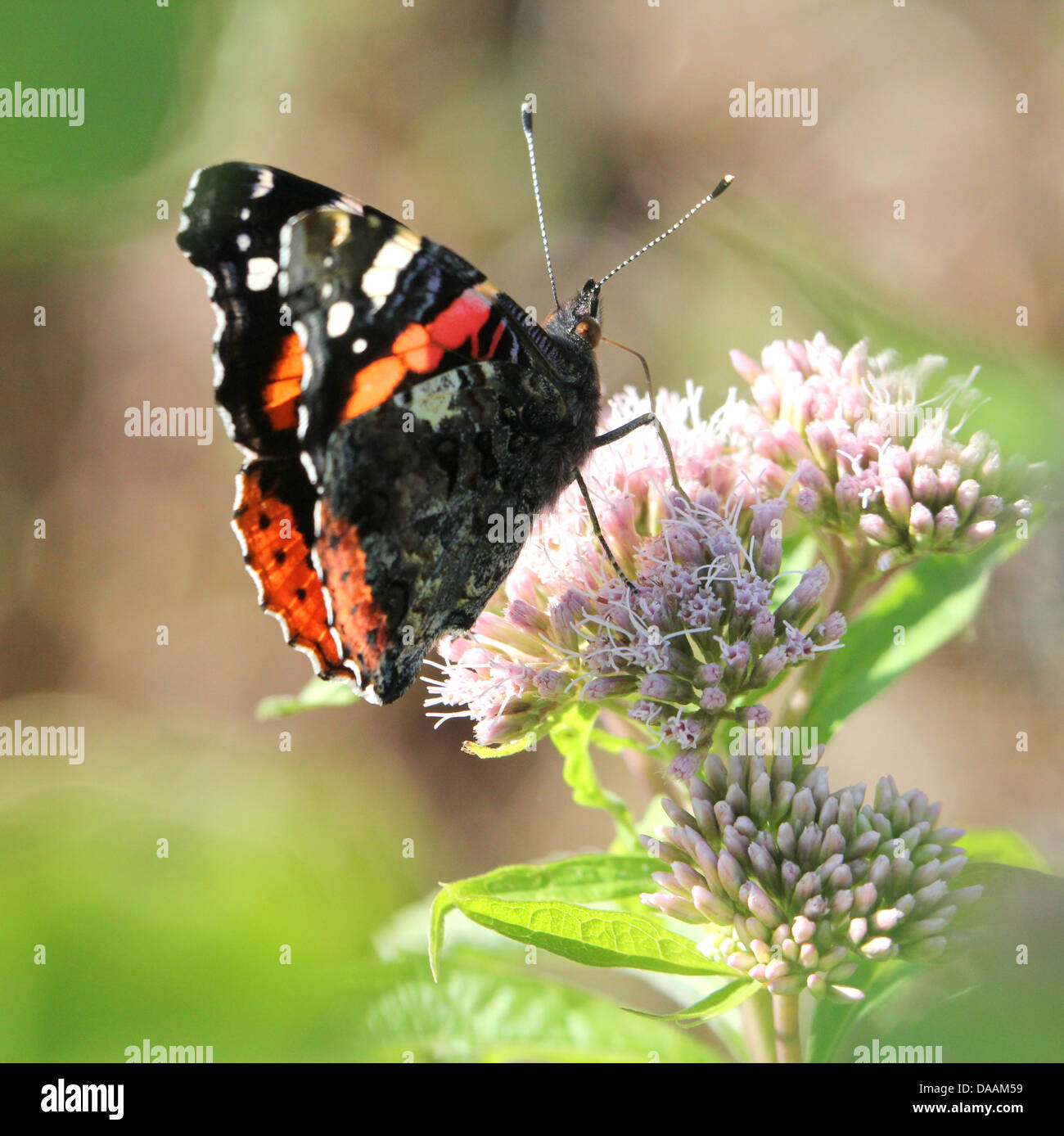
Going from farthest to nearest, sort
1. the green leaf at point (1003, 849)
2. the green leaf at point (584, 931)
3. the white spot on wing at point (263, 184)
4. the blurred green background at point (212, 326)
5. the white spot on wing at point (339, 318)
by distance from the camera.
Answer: the blurred green background at point (212, 326) < the green leaf at point (1003, 849) < the white spot on wing at point (263, 184) < the white spot on wing at point (339, 318) < the green leaf at point (584, 931)

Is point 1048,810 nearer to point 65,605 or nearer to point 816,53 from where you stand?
point 816,53

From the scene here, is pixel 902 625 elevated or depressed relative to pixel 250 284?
depressed

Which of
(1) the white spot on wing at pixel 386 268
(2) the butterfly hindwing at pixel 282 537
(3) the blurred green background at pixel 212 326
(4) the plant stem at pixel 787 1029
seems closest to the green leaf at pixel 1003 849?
(4) the plant stem at pixel 787 1029

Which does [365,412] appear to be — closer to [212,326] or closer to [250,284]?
[250,284]

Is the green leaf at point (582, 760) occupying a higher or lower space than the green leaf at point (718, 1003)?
higher

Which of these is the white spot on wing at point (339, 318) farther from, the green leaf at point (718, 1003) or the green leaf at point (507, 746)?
the green leaf at point (718, 1003)

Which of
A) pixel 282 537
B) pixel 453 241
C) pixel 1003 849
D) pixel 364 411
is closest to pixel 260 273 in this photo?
pixel 364 411
